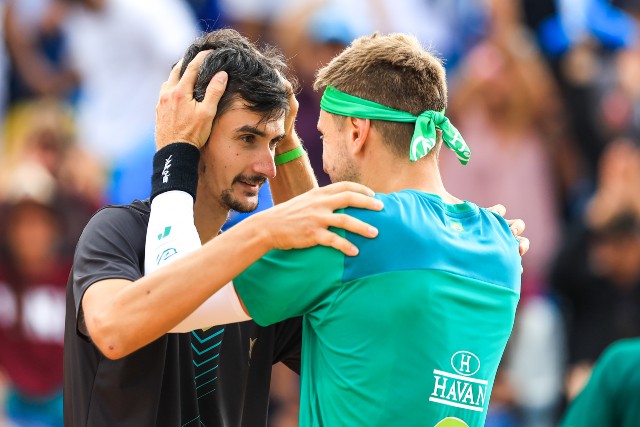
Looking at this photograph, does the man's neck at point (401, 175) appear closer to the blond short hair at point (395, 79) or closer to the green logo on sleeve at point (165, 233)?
the blond short hair at point (395, 79)

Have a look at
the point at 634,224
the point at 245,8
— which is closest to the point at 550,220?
the point at 634,224

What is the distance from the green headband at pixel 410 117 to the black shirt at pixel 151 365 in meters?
0.86

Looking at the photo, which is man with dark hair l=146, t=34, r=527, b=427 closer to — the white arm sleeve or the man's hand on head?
the white arm sleeve

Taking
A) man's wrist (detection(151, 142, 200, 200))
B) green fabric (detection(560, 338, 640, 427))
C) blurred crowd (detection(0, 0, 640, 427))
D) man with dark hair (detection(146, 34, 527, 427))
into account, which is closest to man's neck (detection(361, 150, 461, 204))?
man with dark hair (detection(146, 34, 527, 427))

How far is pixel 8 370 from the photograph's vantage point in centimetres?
889

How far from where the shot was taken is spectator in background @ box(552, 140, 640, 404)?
29.5 feet

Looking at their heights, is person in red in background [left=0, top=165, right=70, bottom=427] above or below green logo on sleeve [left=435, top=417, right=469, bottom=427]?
above

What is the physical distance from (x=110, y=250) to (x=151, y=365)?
0.43 meters

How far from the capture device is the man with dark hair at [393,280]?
11.6ft

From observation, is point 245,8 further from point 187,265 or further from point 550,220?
point 187,265

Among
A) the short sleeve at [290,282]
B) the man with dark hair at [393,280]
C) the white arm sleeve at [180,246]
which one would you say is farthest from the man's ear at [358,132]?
the white arm sleeve at [180,246]

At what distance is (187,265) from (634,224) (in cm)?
651

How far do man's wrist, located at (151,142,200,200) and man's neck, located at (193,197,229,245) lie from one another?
1.30ft

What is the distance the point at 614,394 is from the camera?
4.80 meters
